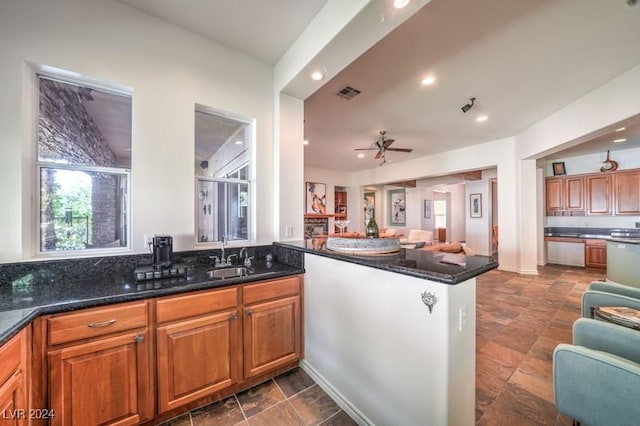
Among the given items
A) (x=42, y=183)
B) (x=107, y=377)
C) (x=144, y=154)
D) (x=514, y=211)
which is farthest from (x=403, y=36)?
(x=514, y=211)

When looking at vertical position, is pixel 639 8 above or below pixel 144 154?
above

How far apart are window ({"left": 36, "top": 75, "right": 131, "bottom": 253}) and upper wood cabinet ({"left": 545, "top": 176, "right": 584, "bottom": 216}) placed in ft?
27.8

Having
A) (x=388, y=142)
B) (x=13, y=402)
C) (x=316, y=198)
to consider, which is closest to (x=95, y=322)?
(x=13, y=402)

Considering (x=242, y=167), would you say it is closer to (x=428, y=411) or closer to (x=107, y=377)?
(x=107, y=377)

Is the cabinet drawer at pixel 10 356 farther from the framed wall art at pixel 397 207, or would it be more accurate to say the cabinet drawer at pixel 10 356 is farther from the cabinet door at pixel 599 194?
the framed wall art at pixel 397 207

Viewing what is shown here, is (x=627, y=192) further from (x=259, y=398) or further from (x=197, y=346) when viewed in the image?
(x=197, y=346)

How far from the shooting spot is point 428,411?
1.18 m

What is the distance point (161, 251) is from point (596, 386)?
2.60m

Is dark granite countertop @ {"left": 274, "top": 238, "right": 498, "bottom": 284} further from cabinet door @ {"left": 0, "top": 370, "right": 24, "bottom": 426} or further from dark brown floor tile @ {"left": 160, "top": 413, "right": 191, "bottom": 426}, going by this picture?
cabinet door @ {"left": 0, "top": 370, "right": 24, "bottom": 426}

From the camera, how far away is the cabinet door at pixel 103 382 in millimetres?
1238

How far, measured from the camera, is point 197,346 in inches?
62.9

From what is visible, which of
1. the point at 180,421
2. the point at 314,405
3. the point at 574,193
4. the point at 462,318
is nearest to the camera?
the point at 462,318

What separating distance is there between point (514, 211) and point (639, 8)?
12.9ft

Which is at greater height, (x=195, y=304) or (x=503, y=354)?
(x=195, y=304)
